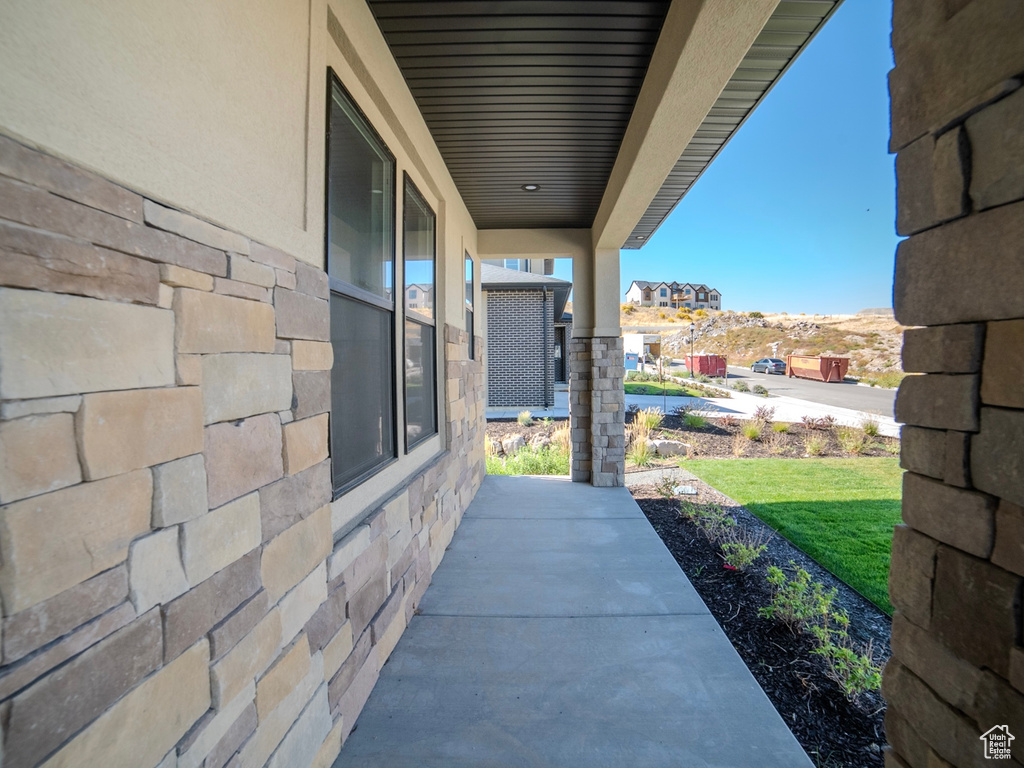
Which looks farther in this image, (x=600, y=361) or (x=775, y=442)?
(x=775, y=442)

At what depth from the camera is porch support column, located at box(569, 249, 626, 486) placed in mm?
6125

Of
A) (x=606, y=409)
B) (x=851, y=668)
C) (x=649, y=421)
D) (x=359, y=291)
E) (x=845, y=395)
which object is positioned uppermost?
(x=359, y=291)

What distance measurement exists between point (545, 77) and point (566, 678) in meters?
3.66

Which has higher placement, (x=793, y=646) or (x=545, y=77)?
(x=545, y=77)

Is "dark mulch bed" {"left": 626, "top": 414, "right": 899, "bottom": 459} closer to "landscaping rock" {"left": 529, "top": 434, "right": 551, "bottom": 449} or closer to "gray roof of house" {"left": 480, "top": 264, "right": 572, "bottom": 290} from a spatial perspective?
"landscaping rock" {"left": 529, "top": 434, "right": 551, "bottom": 449}

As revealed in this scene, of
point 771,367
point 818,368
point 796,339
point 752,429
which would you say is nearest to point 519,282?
point 752,429

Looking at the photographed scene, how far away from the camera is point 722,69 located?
2.37 m

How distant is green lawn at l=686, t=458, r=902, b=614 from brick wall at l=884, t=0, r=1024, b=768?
8.26ft

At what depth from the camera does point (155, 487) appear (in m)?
1.08

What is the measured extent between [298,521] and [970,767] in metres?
1.95

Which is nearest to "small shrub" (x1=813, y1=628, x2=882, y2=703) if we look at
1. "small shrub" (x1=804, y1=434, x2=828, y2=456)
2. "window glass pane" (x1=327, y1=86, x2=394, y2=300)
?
"window glass pane" (x1=327, y1=86, x2=394, y2=300)

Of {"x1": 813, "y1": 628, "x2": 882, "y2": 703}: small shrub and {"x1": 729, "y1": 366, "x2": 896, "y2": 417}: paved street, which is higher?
{"x1": 729, "y1": 366, "x2": 896, "y2": 417}: paved street

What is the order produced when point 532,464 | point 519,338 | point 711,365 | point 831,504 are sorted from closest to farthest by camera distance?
1. point 831,504
2. point 532,464
3. point 519,338
4. point 711,365

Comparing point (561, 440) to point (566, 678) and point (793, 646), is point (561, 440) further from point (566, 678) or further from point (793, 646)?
point (566, 678)
